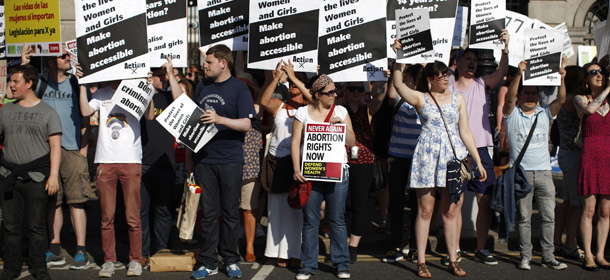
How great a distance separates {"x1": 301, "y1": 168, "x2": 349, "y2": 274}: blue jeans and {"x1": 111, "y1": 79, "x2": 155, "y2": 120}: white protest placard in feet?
5.92

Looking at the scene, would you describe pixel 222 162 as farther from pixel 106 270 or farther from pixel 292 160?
pixel 106 270

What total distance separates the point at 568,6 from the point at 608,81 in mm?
11578

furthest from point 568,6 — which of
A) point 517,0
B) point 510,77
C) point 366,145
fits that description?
point 366,145

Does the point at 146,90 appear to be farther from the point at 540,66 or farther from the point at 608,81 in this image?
the point at 608,81

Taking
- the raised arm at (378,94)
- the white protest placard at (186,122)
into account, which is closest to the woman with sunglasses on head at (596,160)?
the raised arm at (378,94)

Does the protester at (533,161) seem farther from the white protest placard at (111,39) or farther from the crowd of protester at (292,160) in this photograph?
the white protest placard at (111,39)

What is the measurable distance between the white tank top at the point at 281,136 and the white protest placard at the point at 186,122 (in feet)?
2.68

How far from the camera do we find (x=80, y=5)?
279 inches

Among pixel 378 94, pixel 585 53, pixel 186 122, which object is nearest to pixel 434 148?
pixel 378 94

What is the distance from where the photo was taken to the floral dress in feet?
22.2

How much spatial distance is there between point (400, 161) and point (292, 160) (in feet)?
3.90

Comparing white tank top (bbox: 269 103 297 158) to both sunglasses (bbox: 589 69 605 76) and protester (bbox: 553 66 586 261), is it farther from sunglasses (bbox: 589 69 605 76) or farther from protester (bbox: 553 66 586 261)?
sunglasses (bbox: 589 69 605 76)

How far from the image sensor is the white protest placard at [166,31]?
24.7 ft

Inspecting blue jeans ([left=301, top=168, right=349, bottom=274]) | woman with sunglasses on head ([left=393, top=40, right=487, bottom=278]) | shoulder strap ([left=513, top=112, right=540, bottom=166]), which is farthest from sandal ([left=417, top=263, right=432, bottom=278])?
shoulder strap ([left=513, top=112, right=540, bottom=166])
